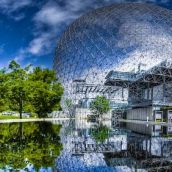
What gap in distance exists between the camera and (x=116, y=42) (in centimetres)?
7456

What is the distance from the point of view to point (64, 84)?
84062 mm

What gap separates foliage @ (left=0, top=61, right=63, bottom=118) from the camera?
163 feet

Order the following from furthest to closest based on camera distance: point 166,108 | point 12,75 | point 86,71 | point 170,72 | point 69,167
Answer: point 86,71 → point 170,72 → point 166,108 → point 12,75 → point 69,167

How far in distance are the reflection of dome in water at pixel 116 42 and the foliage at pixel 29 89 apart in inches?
667

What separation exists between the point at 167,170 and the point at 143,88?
2756 inches

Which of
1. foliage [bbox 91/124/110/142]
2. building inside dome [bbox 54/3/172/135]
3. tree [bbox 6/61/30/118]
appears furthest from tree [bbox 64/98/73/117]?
foliage [bbox 91/124/110/142]

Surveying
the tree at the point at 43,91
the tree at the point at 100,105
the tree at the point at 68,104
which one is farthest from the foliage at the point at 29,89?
the tree at the point at 68,104

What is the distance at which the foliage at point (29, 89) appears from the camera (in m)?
49.5

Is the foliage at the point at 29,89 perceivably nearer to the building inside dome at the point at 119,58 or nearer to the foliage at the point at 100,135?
the building inside dome at the point at 119,58

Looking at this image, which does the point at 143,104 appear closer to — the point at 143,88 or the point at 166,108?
the point at 166,108

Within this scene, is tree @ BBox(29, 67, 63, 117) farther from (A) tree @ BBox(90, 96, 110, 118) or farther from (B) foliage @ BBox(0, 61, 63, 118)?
(A) tree @ BBox(90, 96, 110, 118)

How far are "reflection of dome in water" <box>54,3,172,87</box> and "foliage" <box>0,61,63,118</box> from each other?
16934 millimetres

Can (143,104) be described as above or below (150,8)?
below

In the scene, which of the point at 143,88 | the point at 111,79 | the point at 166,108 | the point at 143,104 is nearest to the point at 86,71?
the point at 111,79
